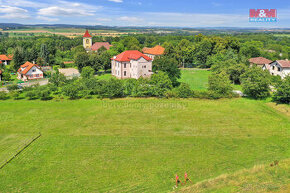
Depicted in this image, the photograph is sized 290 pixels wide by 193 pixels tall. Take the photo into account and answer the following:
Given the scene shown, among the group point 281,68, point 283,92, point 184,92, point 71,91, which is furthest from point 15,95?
point 281,68

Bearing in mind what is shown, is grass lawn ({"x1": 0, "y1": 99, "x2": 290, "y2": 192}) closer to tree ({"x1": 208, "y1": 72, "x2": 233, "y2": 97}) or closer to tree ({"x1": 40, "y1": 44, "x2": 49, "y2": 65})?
tree ({"x1": 208, "y1": 72, "x2": 233, "y2": 97})

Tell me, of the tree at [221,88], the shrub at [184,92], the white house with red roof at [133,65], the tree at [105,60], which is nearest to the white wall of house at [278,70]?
the tree at [221,88]

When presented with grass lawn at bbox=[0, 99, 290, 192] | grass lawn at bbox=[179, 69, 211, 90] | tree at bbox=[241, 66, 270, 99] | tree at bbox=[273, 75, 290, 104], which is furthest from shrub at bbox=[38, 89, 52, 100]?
tree at bbox=[273, 75, 290, 104]

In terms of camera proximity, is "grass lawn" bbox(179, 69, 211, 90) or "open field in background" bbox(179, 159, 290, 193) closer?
"open field in background" bbox(179, 159, 290, 193)

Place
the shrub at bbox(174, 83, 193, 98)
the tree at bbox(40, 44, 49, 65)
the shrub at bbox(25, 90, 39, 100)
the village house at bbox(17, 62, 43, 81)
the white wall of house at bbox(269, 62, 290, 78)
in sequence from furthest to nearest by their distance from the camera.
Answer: the tree at bbox(40, 44, 49, 65)
the village house at bbox(17, 62, 43, 81)
the white wall of house at bbox(269, 62, 290, 78)
the shrub at bbox(174, 83, 193, 98)
the shrub at bbox(25, 90, 39, 100)

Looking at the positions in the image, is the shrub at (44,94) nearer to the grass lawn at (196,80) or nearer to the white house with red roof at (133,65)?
the white house with red roof at (133,65)

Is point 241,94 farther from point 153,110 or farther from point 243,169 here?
point 243,169

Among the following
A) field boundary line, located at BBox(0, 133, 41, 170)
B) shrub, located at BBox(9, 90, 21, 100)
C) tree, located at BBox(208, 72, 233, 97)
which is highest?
tree, located at BBox(208, 72, 233, 97)
